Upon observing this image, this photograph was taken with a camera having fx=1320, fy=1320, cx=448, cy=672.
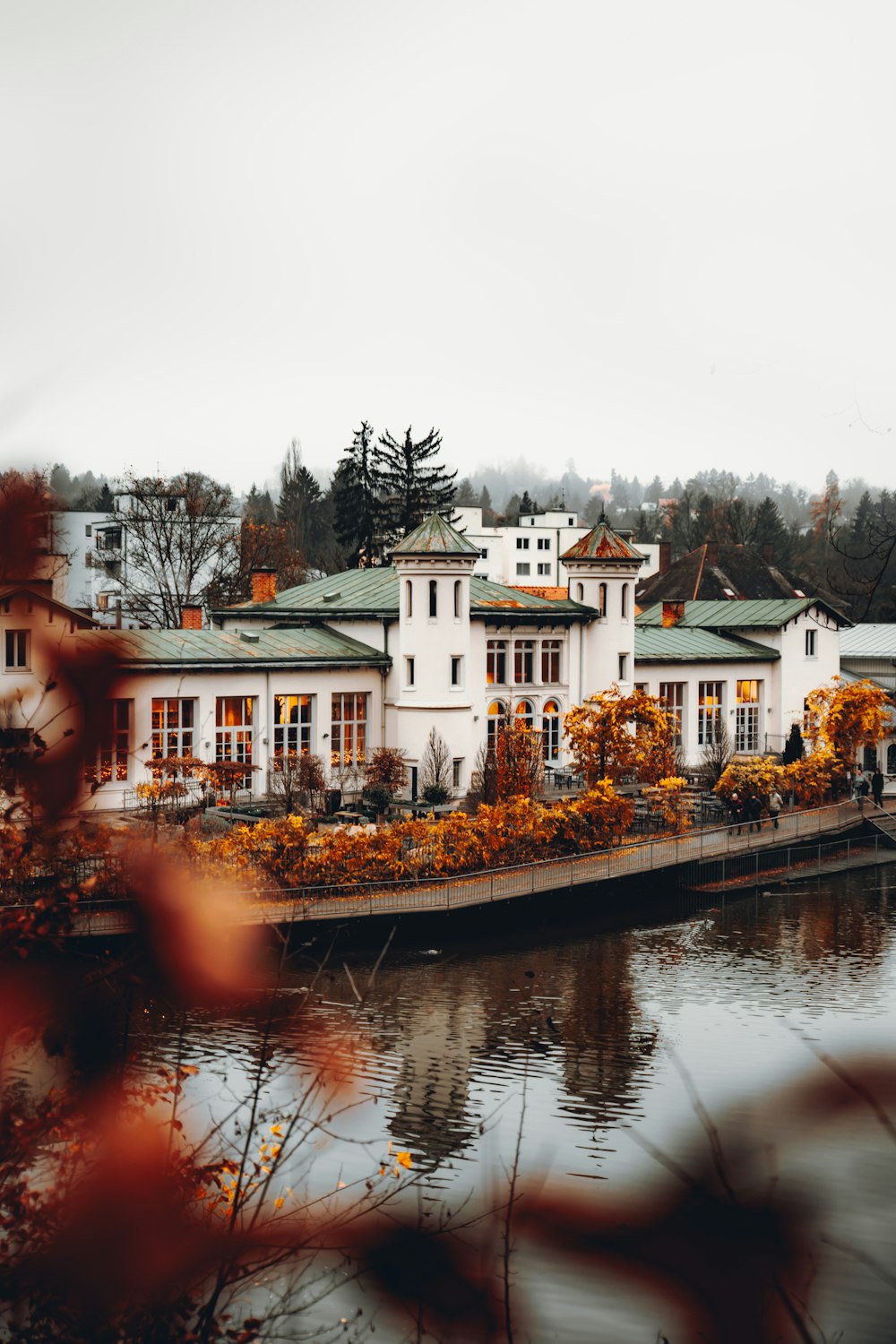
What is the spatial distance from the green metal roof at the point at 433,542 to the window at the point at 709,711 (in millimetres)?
11749

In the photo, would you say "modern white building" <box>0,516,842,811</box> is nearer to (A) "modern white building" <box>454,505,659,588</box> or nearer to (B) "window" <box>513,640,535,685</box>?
(B) "window" <box>513,640,535,685</box>

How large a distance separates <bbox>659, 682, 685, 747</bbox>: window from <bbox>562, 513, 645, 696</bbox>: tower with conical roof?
2.46 meters

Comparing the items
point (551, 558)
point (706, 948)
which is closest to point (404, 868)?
point (706, 948)

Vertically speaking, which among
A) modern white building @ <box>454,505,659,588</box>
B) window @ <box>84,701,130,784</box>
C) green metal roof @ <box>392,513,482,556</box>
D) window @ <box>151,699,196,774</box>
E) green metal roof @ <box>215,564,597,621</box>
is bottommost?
window @ <box>151,699,196,774</box>

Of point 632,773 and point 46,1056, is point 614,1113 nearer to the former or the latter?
point 46,1056

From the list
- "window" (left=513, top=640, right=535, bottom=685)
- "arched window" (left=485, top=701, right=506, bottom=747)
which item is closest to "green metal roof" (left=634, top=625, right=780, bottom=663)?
"window" (left=513, top=640, right=535, bottom=685)

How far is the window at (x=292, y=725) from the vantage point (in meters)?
36.1

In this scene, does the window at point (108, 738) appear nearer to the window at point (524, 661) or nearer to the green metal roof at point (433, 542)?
the green metal roof at point (433, 542)

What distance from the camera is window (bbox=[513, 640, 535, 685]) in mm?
40344

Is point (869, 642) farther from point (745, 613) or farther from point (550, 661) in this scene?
point (550, 661)

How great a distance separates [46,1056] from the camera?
3812 millimetres

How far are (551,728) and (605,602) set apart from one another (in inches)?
176

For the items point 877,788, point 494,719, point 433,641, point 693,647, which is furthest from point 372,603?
point 877,788

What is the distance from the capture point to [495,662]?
39719 millimetres
